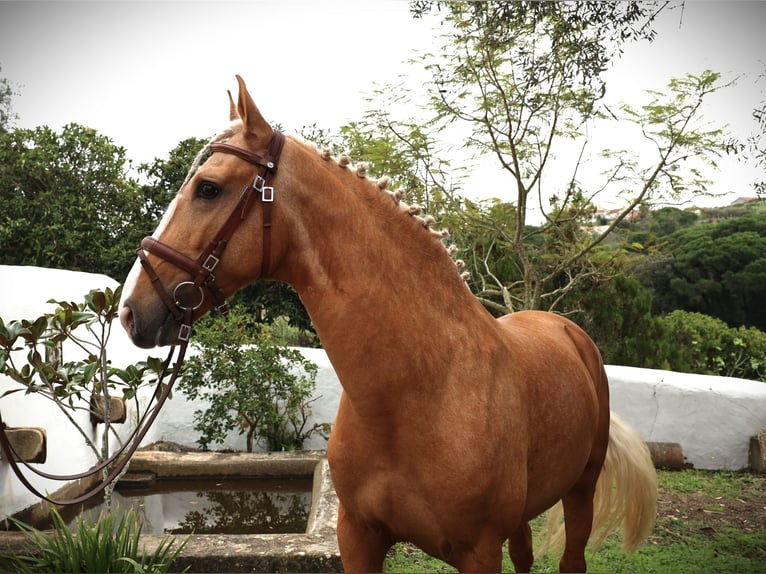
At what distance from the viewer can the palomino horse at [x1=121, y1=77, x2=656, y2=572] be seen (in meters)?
1.54

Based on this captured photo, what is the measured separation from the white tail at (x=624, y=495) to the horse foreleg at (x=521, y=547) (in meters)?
0.51

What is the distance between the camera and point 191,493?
5.16 m

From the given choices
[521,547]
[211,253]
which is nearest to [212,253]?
[211,253]

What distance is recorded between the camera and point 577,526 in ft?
9.24

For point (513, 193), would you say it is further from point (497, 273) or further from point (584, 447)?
point (584, 447)

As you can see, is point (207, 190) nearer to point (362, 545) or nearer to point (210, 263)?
point (210, 263)

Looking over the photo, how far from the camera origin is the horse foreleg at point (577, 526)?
9.12 feet

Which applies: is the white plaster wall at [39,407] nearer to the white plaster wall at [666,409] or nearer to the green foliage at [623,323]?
the white plaster wall at [666,409]

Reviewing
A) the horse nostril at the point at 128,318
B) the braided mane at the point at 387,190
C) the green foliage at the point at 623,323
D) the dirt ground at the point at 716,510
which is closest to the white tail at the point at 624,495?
the dirt ground at the point at 716,510

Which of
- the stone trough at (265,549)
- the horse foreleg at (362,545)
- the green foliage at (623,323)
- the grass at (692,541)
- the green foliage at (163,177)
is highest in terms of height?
the green foliage at (163,177)

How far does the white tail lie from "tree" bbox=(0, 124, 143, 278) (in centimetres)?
645

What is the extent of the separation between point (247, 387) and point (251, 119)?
4.84m

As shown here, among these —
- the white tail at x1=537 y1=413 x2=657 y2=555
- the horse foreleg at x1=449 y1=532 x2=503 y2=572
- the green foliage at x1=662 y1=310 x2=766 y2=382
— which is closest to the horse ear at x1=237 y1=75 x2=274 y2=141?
the horse foreleg at x1=449 y1=532 x2=503 y2=572

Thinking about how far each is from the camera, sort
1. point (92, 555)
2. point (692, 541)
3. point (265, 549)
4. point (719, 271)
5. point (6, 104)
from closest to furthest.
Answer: point (92, 555) < point (265, 549) < point (692, 541) < point (6, 104) < point (719, 271)
